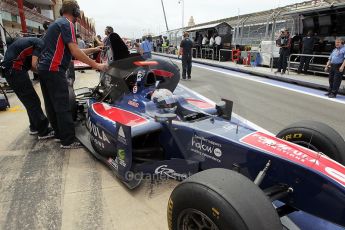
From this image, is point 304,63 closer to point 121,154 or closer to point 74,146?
point 74,146

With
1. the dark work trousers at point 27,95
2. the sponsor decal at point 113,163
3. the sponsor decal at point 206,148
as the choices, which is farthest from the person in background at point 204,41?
the sponsor decal at point 206,148

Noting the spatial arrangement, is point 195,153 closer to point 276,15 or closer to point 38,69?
point 38,69

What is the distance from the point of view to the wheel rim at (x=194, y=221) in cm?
188

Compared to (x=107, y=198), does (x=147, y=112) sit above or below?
above

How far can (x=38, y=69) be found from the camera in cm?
408

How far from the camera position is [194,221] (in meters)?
1.98

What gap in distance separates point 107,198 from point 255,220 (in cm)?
178

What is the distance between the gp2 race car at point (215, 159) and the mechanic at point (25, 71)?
3.42ft

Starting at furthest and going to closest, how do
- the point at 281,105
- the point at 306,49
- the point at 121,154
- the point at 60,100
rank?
1. the point at 306,49
2. the point at 281,105
3. the point at 60,100
4. the point at 121,154

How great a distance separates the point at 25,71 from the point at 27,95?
364mm

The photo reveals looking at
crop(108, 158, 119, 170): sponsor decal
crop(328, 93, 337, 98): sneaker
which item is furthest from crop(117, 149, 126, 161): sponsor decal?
crop(328, 93, 337, 98): sneaker

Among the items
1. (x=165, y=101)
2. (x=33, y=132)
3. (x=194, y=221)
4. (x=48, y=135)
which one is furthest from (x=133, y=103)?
(x=33, y=132)

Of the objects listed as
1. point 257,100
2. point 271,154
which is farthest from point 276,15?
point 271,154

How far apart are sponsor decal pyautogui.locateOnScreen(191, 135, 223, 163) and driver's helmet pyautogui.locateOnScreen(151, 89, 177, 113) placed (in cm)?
74
